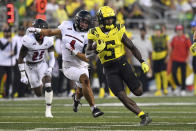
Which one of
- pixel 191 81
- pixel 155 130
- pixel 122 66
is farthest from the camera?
pixel 191 81

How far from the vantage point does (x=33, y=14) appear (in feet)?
71.2

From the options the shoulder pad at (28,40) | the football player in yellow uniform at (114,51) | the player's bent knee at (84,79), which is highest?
the football player in yellow uniform at (114,51)

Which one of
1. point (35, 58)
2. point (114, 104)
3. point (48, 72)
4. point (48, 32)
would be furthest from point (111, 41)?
point (114, 104)

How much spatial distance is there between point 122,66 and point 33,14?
38.2ft

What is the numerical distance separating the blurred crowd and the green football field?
3.32m

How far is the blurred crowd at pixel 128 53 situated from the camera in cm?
1909

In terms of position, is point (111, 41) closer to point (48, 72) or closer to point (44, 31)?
point (44, 31)

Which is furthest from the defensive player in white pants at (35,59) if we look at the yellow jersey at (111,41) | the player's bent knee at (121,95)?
the player's bent knee at (121,95)

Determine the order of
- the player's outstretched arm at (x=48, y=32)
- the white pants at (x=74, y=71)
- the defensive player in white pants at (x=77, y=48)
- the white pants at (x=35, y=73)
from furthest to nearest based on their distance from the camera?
1. the white pants at (x=35, y=73)
2. the white pants at (x=74, y=71)
3. the defensive player in white pants at (x=77, y=48)
4. the player's outstretched arm at (x=48, y=32)

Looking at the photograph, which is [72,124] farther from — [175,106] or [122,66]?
[175,106]

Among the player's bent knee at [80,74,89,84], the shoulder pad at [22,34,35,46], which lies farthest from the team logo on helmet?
the shoulder pad at [22,34,35,46]

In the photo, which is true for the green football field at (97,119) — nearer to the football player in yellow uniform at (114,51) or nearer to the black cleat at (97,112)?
the black cleat at (97,112)

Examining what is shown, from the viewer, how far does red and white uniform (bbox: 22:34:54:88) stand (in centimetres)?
1323

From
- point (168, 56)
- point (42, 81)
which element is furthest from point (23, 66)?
point (168, 56)
